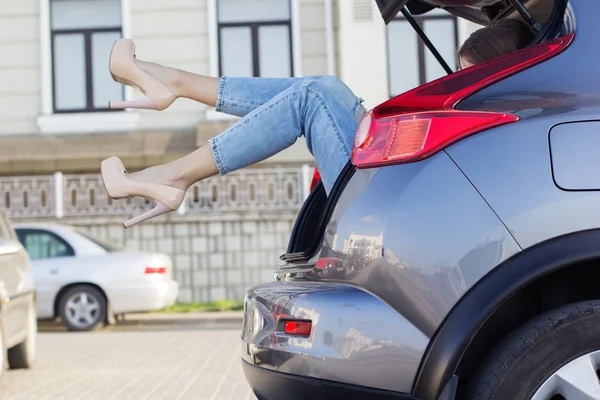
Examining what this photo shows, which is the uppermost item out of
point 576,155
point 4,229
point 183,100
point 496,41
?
point 183,100

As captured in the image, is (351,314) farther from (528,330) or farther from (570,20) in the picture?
(570,20)

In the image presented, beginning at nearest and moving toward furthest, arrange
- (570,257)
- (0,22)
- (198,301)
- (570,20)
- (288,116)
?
(570,257) → (570,20) → (288,116) → (198,301) → (0,22)

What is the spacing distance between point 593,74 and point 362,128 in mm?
683

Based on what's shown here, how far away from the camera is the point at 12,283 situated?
267 inches

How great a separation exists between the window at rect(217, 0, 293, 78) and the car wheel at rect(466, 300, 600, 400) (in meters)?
14.5

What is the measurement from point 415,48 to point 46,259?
796cm

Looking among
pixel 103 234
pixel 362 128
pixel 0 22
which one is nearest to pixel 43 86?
pixel 0 22

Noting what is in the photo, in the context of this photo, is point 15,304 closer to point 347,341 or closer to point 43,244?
point 347,341

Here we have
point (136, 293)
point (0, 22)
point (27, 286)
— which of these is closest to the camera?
point (27, 286)

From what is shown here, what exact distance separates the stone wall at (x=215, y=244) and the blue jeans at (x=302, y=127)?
39.8 ft

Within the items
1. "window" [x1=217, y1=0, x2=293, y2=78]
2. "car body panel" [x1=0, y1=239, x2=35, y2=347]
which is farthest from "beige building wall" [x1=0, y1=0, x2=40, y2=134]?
"car body panel" [x1=0, y1=239, x2=35, y2=347]

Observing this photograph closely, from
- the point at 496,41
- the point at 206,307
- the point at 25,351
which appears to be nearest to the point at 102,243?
the point at 206,307

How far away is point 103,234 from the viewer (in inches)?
610

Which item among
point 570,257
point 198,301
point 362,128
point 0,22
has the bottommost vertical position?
point 198,301
